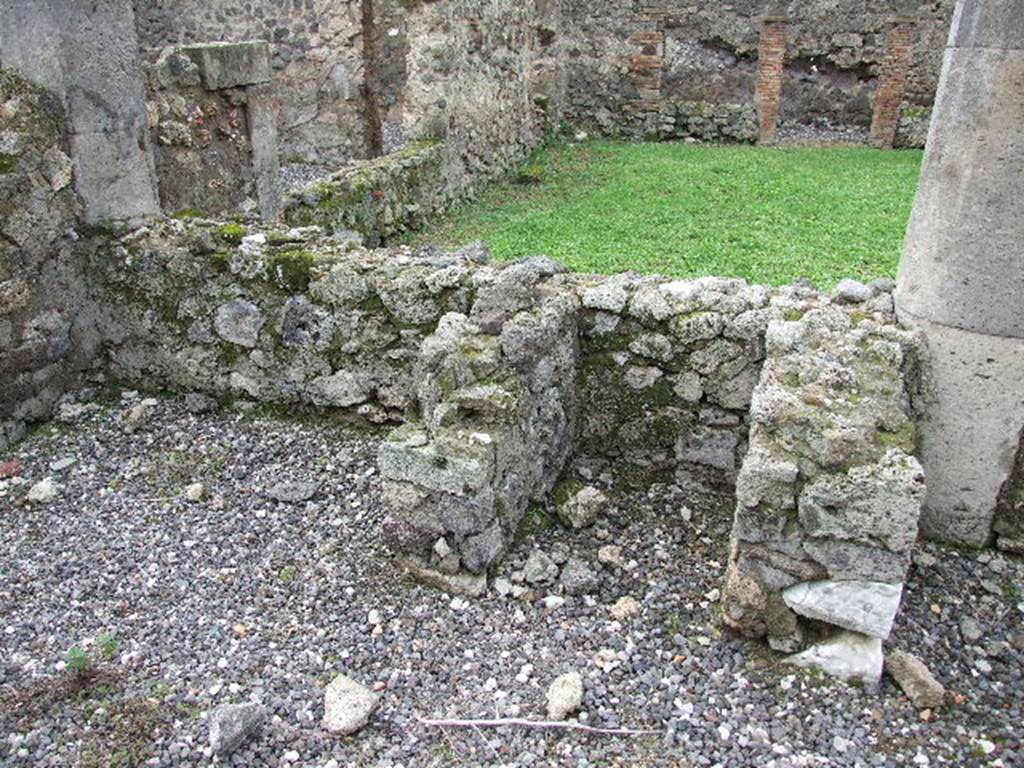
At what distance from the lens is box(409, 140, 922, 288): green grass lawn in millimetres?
7777

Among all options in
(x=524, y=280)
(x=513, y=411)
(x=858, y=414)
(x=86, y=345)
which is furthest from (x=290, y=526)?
(x=858, y=414)

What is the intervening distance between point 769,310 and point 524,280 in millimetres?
1186

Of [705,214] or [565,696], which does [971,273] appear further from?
[705,214]

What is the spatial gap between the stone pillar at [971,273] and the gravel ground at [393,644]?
406 millimetres

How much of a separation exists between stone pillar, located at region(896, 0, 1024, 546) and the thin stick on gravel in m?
1.95

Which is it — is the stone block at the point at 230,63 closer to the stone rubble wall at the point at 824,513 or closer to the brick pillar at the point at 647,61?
the stone rubble wall at the point at 824,513

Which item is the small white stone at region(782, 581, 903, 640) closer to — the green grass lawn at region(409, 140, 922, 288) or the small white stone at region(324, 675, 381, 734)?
the small white stone at region(324, 675, 381, 734)

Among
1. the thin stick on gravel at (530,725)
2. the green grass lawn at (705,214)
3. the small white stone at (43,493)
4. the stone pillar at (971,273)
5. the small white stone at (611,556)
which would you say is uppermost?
the stone pillar at (971,273)

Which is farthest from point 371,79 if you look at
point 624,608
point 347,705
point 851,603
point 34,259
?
point 851,603

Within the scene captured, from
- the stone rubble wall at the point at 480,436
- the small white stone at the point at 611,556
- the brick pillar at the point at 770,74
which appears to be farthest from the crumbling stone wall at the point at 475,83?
the small white stone at the point at 611,556

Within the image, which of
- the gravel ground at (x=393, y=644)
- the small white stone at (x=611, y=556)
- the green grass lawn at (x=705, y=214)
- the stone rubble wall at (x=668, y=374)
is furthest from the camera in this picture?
the green grass lawn at (x=705, y=214)

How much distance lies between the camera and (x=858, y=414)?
3.45 meters

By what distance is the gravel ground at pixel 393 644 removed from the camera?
119 inches

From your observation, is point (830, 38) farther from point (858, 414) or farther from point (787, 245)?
point (858, 414)
